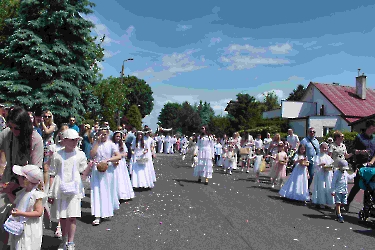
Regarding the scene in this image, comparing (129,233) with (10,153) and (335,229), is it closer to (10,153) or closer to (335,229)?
(10,153)

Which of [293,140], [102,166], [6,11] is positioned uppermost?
[6,11]

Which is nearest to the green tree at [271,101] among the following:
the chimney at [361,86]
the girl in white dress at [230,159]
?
the chimney at [361,86]

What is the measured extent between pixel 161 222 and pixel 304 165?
5.58 m

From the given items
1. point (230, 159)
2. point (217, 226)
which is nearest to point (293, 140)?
point (230, 159)

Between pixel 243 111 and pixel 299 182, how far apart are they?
40238 millimetres

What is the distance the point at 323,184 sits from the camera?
9.55 meters

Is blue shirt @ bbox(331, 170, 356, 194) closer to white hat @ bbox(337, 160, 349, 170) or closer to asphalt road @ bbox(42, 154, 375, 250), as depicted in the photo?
white hat @ bbox(337, 160, 349, 170)

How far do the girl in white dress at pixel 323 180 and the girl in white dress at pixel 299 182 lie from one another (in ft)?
2.12

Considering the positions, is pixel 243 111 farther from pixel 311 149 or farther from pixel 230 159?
pixel 311 149

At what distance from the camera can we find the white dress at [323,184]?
955 centimetres

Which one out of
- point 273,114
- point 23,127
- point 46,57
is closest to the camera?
point 23,127

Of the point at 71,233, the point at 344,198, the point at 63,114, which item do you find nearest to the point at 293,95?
the point at 63,114

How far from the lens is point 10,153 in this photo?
14.4ft

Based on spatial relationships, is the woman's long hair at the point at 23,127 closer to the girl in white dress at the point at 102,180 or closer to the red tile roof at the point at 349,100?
the girl in white dress at the point at 102,180
